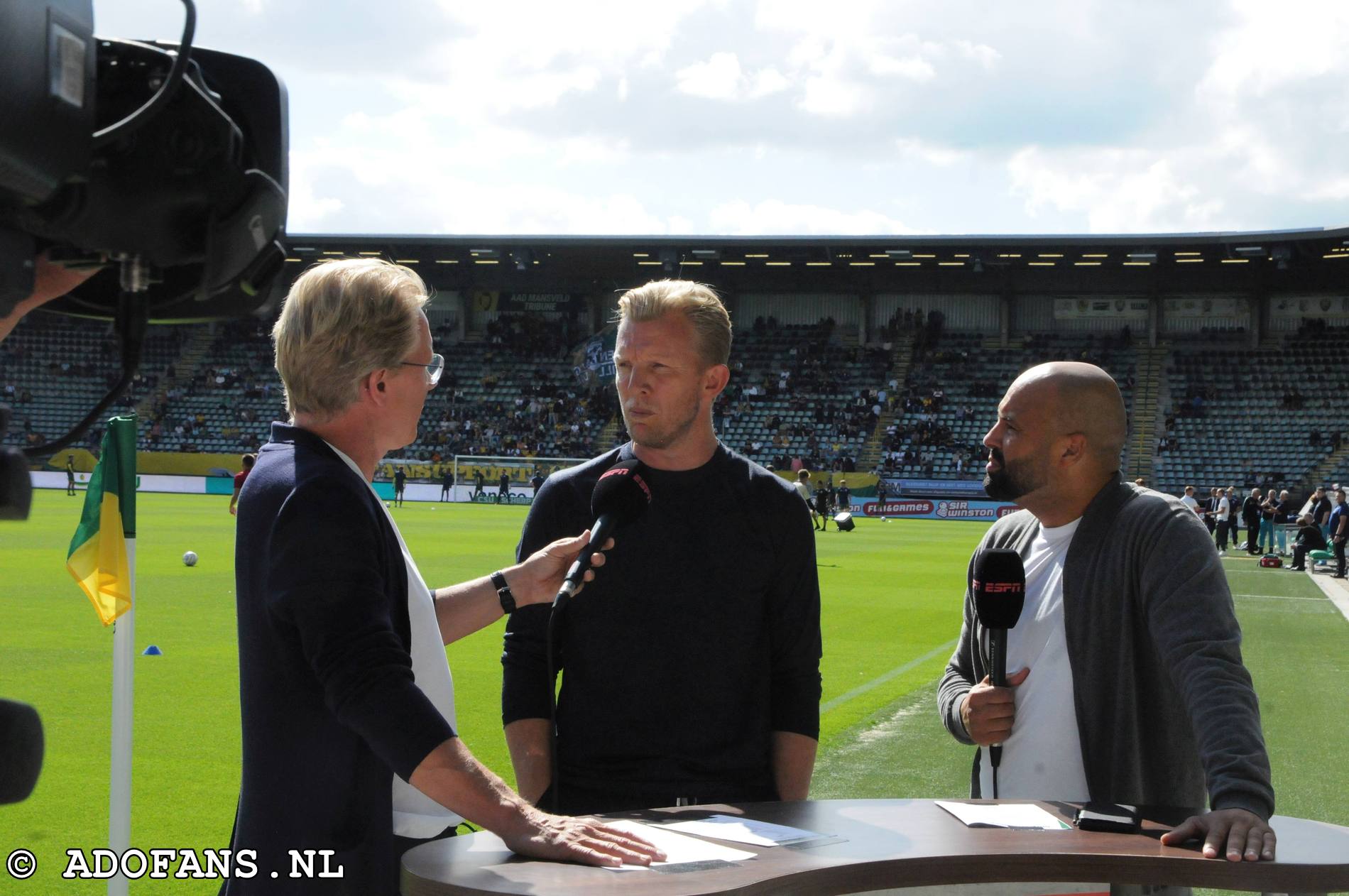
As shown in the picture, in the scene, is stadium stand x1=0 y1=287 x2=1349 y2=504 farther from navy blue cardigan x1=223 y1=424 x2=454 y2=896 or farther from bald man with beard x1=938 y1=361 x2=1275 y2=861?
navy blue cardigan x1=223 y1=424 x2=454 y2=896

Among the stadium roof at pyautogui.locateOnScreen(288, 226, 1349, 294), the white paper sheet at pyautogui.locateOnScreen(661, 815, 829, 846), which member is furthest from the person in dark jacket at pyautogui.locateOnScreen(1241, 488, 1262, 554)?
the white paper sheet at pyautogui.locateOnScreen(661, 815, 829, 846)

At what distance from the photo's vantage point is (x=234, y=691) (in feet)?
30.7

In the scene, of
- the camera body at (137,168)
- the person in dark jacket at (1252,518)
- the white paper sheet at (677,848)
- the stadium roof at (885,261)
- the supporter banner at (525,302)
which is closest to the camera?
the camera body at (137,168)

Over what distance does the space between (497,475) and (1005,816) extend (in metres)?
46.0

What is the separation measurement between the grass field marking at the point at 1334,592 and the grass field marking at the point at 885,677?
664 centimetres

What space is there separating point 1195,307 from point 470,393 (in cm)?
3069

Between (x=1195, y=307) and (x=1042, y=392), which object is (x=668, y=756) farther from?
(x=1195, y=307)

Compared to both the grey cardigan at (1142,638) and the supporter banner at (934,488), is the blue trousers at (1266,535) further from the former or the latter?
the grey cardigan at (1142,638)

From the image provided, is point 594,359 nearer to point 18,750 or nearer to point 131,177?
point 131,177

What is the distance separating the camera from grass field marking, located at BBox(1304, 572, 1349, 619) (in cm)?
1728

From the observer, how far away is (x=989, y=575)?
312 cm

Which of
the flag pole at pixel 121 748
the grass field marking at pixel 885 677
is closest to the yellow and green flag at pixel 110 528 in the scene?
the flag pole at pixel 121 748

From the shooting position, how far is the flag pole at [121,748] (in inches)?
179

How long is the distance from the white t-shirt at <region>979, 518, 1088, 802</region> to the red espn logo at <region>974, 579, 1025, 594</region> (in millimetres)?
240
